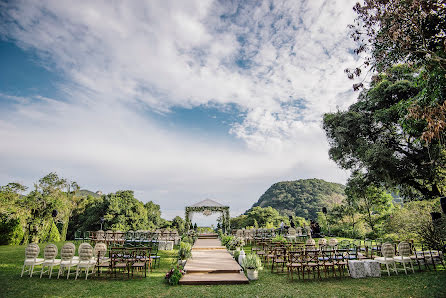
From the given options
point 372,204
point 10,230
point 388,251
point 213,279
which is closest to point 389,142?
point 372,204

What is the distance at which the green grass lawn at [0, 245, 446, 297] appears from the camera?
5164mm

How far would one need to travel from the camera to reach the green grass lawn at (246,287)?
5.16m

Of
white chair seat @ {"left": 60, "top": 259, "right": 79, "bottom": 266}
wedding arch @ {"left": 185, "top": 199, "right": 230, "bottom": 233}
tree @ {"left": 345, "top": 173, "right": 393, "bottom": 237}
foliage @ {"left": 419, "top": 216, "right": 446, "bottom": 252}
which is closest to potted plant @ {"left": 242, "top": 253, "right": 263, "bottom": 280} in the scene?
white chair seat @ {"left": 60, "top": 259, "right": 79, "bottom": 266}

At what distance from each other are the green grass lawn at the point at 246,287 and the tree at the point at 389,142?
5.87m

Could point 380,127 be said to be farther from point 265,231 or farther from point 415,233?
point 265,231

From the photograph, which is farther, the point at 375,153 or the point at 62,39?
the point at 375,153

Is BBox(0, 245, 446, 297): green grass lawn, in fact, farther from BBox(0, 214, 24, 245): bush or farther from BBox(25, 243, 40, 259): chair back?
BBox(0, 214, 24, 245): bush

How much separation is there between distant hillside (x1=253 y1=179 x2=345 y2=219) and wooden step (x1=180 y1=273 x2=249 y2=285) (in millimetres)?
31234

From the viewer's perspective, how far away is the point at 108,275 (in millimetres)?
7195

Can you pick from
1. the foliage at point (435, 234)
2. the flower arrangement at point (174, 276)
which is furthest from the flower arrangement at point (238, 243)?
the foliage at point (435, 234)

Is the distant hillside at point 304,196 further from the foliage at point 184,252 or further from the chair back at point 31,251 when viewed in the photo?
the chair back at point 31,251

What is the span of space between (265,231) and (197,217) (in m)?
5.97

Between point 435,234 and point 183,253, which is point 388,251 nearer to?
point 435,234

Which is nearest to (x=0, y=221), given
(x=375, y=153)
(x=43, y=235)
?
(x=43, y=235)
